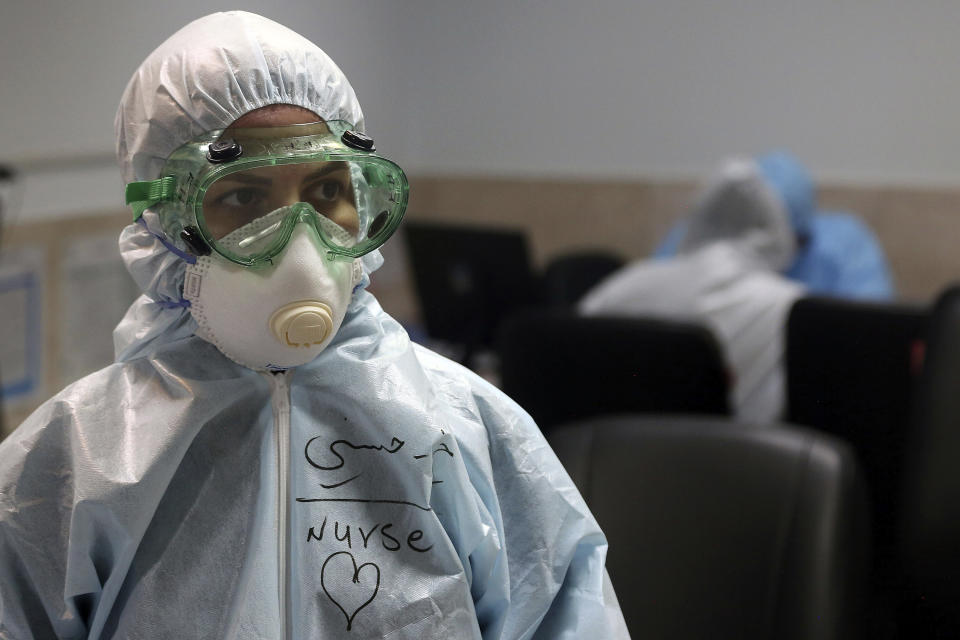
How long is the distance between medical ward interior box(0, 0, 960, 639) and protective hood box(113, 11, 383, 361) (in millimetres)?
150

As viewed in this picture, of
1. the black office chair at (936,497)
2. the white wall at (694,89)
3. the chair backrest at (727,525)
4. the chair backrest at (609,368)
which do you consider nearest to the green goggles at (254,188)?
the chair backrest at (727,525)

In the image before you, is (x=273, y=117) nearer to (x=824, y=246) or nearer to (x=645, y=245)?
(x=824, y=246)

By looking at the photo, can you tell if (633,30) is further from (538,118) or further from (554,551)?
(554,551)

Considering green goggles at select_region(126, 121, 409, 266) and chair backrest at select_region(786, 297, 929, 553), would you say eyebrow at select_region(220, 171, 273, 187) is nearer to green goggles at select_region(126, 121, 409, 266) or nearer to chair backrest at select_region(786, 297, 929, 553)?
green goggles at select_region(126, 121, 409, 266)

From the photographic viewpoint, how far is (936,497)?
153 centimetres

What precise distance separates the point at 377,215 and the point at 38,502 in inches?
13.8

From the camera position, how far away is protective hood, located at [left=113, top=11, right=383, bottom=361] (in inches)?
29.2

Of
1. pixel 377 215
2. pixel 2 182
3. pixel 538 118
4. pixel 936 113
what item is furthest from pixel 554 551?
pixel 538 118

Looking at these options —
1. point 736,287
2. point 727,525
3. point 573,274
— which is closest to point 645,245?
point 573,274

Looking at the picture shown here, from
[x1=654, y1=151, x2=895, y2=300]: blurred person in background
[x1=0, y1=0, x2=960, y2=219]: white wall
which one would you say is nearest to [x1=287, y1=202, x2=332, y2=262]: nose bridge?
[x1=0, y1=0, x2=960, y2=219]: white wall

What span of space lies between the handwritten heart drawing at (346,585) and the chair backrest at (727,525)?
46cm

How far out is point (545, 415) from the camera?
2.00 metres

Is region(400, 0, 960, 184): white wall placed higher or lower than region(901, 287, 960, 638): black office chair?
higher

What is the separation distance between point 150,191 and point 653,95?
3073 mm
